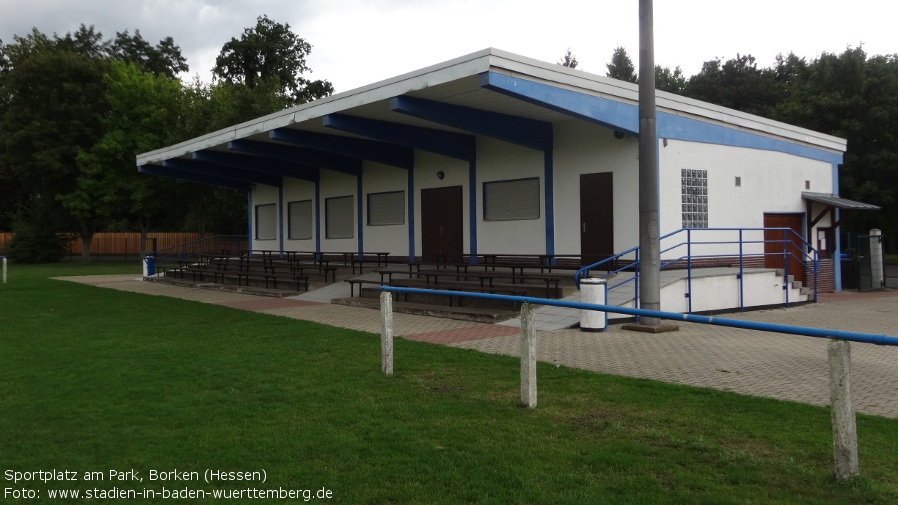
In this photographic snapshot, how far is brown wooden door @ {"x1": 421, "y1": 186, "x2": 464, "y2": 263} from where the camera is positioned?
20.8 metres

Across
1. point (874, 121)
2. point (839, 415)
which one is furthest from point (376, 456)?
point (874, 121)

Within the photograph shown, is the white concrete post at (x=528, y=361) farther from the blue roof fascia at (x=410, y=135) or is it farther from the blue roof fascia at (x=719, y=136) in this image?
the blue roof fascia at (x=410, y=135)

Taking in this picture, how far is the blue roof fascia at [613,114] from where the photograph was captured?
1413 cm

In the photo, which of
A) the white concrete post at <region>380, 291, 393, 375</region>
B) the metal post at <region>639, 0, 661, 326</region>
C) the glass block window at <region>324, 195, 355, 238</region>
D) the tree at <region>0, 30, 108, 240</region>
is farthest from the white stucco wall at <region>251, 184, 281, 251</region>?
the white concrete post at <region>380, 291, 393, 375</region>

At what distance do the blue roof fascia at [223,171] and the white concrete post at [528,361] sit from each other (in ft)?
75.2

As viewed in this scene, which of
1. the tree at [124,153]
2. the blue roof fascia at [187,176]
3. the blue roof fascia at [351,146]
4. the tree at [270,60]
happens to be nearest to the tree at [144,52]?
the tree at [270,60]

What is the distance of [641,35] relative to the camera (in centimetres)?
1183

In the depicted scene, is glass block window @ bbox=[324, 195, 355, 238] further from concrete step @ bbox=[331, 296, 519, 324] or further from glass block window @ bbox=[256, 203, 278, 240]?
concrete step @ bbox=[331, 296, 519, 324]

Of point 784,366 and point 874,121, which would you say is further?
point 874,121

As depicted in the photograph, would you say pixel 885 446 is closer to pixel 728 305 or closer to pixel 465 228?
pixel 728 305

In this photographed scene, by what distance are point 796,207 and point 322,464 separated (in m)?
18.9

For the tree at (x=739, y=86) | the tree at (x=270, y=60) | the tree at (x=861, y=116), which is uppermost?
the tree at (x=270, y=60)

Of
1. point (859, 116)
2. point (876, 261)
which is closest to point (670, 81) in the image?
point (859, 116)

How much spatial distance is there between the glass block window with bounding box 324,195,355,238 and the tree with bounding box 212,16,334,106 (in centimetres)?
3650
